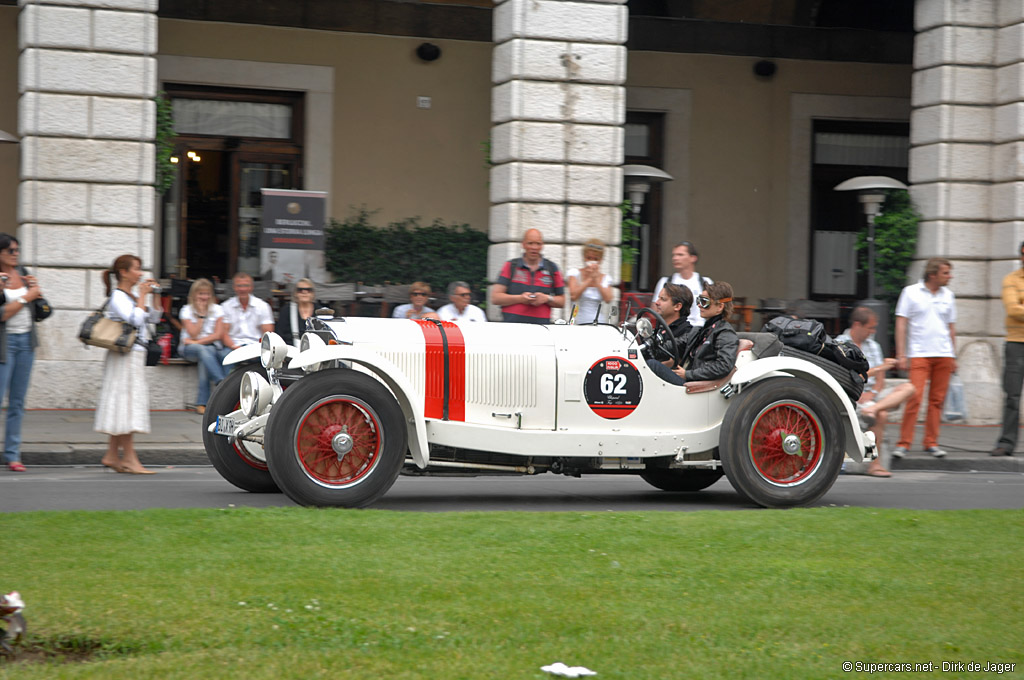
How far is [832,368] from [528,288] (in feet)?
10.9

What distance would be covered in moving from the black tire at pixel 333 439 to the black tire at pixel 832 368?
2.74m

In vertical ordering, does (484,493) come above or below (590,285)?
below

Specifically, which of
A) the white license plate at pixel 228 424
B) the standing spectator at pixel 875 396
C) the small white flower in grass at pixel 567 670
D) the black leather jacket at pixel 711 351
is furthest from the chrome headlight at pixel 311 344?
the standing spectator at pixel 875 396

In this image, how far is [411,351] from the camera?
7.79 m

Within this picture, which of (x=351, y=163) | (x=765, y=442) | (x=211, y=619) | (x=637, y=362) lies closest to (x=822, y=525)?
(x=765, y=442)

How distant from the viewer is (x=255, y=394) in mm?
7719

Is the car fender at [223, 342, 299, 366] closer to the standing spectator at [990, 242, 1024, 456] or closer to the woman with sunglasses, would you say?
the woman with sunglasses

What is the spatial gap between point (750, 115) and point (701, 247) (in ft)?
6.92

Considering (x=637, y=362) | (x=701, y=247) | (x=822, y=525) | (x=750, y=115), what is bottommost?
(x=822, y=525)

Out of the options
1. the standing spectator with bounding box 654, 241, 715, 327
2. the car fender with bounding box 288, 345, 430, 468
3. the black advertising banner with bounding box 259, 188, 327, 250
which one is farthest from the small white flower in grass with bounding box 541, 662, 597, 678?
the black advertising banner with bounding box 259, 188, 327, 250

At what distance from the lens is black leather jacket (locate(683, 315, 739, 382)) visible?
8.29 m

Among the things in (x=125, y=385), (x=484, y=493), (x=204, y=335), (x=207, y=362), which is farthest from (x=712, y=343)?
(x=204, y=335)

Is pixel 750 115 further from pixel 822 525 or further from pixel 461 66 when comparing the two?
pixel 822 525

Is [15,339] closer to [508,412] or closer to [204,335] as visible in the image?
[204,335]
